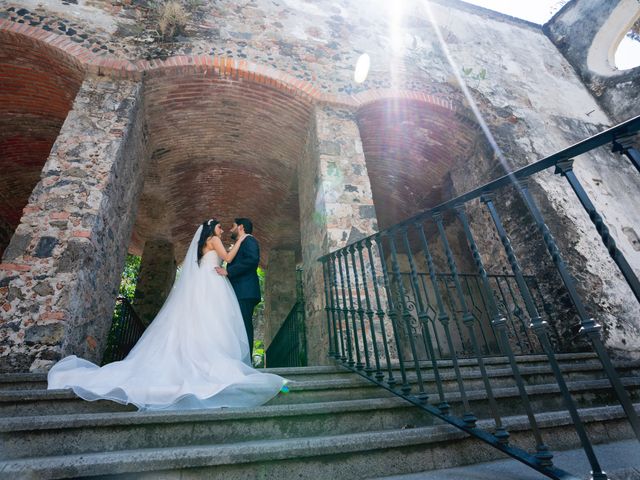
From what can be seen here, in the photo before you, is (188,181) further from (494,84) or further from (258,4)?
(494,84)

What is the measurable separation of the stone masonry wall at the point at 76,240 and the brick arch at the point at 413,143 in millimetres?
3572

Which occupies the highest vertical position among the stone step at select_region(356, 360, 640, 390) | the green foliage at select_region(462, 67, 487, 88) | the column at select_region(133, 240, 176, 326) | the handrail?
the green foliage at select_region(462, 67, 487, 88)

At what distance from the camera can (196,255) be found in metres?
4.04

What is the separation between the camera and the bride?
7.58ft

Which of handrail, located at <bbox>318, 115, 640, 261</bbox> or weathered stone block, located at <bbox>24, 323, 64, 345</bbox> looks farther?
weathered stone block, located at <bbox>24, 323, 64, 345</bbox>

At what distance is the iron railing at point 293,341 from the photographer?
225 inches

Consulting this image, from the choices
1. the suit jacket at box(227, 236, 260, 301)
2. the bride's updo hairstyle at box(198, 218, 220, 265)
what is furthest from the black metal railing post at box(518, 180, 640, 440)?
the bride's updo hairstyle at box(198, 218, 220, 265)

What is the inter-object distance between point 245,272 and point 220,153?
3473mm

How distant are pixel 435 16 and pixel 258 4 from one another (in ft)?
13.2

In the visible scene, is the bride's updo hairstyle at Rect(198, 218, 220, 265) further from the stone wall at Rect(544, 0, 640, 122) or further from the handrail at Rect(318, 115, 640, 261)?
the stone wall at Rect(544, 0, 640, 122)

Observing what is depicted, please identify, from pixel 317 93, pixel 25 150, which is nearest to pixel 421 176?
pixel 317 93

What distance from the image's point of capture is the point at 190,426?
1.87 meters

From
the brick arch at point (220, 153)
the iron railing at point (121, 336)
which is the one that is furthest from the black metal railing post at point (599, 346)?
the iron railing at point (121, 336)

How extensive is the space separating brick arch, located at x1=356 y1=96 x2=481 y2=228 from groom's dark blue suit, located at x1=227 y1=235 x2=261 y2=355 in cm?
305
